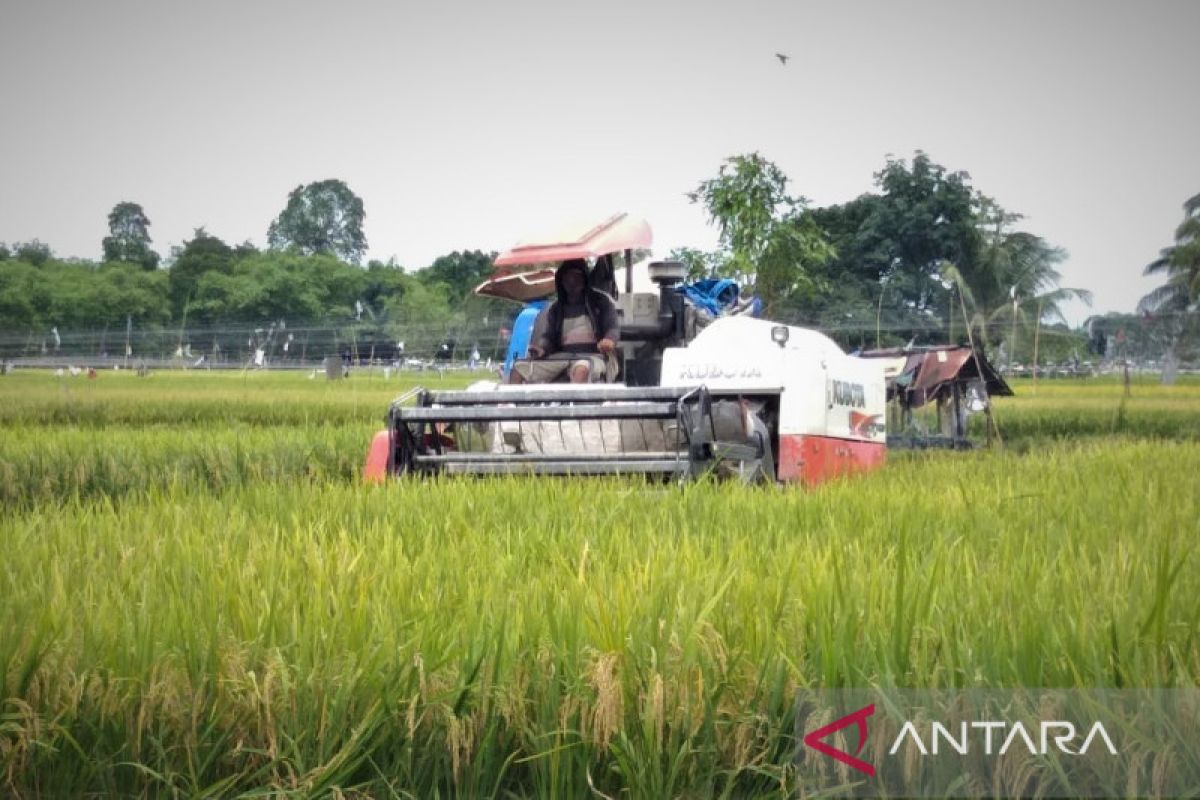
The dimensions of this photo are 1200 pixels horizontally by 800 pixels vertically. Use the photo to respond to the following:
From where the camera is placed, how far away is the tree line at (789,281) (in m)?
19.3

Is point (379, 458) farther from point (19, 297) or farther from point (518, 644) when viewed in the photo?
point (19, 297)

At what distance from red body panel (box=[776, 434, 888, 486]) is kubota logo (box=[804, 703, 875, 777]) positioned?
549 centimetres

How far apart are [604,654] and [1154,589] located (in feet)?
5.15

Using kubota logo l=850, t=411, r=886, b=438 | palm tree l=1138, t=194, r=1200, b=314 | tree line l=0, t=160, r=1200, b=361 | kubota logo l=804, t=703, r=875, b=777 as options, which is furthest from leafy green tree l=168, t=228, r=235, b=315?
kubota logo l=804, t=703, r=875, b=777

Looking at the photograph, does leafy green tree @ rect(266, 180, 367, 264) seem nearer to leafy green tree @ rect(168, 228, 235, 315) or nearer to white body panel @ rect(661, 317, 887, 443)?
leafy green tree @ rect(168, 228, 235, 315)

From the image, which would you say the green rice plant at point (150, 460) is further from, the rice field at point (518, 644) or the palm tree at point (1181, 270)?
the palm tree at point (1181, 270)

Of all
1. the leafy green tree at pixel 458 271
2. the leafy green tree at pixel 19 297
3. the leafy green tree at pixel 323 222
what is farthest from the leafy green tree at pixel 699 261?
the leafy green tree at pixel 323 222

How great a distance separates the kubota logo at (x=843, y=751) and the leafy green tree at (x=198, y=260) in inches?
3530

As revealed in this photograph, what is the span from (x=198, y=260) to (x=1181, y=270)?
6082 centimetres

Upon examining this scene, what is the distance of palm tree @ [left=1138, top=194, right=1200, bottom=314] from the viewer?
60.8 meters

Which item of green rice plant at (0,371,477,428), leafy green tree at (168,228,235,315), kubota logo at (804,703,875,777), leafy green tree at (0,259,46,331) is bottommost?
green rice plant at (0,371,477,428)

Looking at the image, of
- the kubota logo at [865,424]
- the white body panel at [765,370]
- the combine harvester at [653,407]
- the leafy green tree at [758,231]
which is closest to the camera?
the combine harvester at [653,407]

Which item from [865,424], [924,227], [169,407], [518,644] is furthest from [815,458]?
[924,227]

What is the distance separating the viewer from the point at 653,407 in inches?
299
